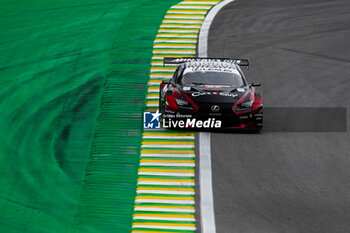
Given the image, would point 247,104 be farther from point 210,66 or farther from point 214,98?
point 210,66

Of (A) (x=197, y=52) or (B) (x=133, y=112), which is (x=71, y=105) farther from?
(A) (x=197, y=52)

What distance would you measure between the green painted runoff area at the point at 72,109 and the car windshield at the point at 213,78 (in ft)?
5.14

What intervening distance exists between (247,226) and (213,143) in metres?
3.53

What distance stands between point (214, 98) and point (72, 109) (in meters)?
3.71

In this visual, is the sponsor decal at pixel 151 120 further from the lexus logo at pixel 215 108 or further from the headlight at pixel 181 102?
the lexus logo at pixel 215 108

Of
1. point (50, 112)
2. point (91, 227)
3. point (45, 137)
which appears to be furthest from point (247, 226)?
point (50, 112)

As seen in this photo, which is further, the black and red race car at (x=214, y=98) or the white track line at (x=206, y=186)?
the black and red race car at (x=214, y=98)

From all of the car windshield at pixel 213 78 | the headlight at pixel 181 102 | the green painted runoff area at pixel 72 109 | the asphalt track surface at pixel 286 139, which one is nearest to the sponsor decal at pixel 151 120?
the green painted runoff area at pixel 72 109

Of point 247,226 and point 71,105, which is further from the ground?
point 247,226

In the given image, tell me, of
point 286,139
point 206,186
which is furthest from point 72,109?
point 286,139

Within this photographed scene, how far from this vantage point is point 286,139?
1307cm

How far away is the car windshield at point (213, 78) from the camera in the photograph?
543 inches

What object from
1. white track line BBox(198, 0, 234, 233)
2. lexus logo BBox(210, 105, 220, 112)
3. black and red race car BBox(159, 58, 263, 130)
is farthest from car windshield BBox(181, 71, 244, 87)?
white track line BBox(198, 0, 234, 233)

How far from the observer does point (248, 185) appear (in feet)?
35.6
